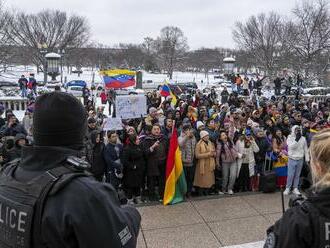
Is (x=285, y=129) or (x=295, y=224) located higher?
(x=295, y=224)

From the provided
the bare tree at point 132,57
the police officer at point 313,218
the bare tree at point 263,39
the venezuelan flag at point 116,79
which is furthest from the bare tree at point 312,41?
the bare tree at point 132,57

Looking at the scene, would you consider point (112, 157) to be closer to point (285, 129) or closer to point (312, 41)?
point (285, 129)

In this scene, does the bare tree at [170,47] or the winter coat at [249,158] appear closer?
the winter coat at [249,158]

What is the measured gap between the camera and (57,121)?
76.9 inches

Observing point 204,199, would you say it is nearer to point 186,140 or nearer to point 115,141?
point 186,140

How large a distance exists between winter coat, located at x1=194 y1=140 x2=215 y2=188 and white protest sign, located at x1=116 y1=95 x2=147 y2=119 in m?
3.06

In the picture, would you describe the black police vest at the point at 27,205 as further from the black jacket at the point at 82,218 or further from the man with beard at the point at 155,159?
the man with beard at the point at 155,159

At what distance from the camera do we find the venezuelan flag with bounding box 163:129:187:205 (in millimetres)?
8016

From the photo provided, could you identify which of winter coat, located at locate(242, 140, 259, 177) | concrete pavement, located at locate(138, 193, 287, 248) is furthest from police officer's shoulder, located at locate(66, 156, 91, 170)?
winter coat, located at locate(242, 140, 259, 177)

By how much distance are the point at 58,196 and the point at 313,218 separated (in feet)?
4.15

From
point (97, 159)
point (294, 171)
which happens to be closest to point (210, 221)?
point (97, 159)

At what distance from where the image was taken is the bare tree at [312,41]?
3203 cm

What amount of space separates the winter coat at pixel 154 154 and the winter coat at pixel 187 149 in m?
0.36

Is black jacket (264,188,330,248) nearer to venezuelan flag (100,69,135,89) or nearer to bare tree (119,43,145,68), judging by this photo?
venezuelan flag (100,69,135,89)
